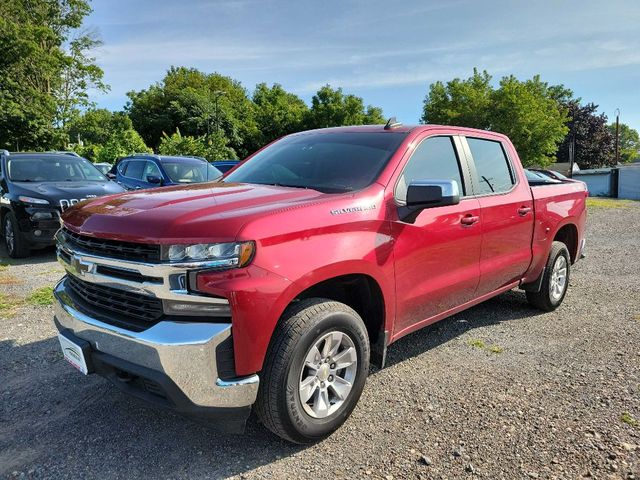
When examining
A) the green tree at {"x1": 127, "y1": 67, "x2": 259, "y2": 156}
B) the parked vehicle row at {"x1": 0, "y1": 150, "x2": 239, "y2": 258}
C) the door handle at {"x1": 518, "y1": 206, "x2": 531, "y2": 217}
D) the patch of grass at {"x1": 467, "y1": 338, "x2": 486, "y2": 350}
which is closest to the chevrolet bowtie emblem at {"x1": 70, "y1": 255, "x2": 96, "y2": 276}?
the patch of grass at {"x1": 467, "y1": 338, "x2": 486, "y2": 350}

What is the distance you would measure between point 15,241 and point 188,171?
11.9ft

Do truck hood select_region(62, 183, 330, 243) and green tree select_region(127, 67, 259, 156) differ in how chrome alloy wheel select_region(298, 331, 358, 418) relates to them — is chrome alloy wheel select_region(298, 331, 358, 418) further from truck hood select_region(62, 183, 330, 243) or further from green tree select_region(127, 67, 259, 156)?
green tree select_region(127, 67, 259, 156)

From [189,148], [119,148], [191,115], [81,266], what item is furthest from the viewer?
[191,115]

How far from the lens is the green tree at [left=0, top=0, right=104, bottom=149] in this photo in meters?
26.9

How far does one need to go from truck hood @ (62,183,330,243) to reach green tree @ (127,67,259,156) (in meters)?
40.7

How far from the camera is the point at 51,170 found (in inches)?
320

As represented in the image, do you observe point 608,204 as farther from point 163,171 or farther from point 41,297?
point 41,297

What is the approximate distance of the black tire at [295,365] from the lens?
240 centimetres

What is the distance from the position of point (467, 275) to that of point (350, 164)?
1295mm

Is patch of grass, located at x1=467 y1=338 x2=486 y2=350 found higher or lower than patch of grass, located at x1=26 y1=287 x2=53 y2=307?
lower

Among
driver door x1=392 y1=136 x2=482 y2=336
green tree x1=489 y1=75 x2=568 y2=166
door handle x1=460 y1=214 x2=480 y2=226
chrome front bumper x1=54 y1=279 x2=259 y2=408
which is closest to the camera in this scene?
chrome front bumper x1=54 y1=279 x2=259 y2=408

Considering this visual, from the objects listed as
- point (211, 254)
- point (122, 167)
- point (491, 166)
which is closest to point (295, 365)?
point (211, 254)

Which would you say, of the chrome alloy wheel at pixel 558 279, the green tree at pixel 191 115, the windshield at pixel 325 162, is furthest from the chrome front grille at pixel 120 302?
the green tree at pixel 191 115

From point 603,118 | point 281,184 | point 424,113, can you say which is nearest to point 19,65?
point 424,113
